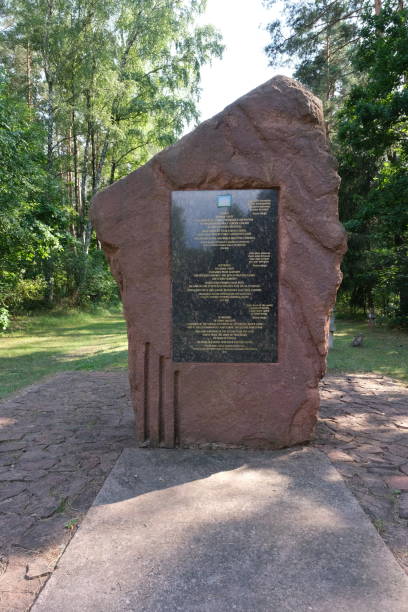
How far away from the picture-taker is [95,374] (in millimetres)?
6949

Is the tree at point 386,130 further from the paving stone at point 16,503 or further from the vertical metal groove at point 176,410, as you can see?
the paving stone at point 16,503

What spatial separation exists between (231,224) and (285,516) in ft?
7.14

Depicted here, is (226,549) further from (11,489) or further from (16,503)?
(11,489)

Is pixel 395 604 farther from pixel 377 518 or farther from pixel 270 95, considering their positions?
pixel 270 95

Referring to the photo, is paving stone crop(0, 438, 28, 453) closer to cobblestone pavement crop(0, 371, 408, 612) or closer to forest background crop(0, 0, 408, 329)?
cobblestone pavement crop(0, 371, 408, 612)

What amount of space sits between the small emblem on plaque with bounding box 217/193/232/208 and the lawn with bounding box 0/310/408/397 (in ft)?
13.3

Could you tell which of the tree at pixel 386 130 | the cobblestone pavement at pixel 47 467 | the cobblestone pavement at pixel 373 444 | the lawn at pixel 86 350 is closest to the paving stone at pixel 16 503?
the cobblestone pavement at pixel 47 467

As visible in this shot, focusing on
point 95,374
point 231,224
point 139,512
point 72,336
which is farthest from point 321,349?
point 72,336

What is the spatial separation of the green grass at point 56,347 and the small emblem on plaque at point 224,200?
4.09 metres

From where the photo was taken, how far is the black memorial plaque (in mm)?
3387

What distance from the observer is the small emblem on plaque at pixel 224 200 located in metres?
3.40

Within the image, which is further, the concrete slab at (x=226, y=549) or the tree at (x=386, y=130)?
the tree at (x=386, y=130)

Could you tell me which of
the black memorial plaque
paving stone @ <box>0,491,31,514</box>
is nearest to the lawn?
paving stone @ <box>0,491,31,514</box>

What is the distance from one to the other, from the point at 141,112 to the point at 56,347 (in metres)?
13.0
